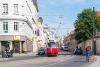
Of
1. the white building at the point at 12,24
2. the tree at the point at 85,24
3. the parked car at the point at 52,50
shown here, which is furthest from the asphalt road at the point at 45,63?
the tree at the point at 85,24

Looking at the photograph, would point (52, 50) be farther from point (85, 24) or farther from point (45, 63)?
point (85, 24)

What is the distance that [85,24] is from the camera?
305 ft

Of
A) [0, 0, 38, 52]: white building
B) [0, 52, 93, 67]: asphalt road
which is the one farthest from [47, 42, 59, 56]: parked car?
[0, 0, 38, 52]: white building

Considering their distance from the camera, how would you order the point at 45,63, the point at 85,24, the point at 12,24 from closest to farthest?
1. the point at 45,63
2. the point at 12,24
3. the point at 85,24

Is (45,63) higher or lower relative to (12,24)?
lower

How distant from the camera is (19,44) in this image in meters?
79.8

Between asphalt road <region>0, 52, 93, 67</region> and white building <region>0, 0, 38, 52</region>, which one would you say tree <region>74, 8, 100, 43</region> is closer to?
white building <region>0, 0, 38, 52</region>

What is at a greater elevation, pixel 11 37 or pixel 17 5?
pixel 17 5

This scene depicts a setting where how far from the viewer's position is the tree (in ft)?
301

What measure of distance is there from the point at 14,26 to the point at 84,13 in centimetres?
2362

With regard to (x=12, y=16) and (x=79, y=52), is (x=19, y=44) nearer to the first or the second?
(x=12, y=16)

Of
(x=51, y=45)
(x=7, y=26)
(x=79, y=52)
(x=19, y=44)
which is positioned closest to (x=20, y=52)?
(x=19, y=44)

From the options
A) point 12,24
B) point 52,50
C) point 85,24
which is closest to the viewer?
point 52,50

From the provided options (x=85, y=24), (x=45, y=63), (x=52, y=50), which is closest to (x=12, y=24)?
(x=52, y=50)
